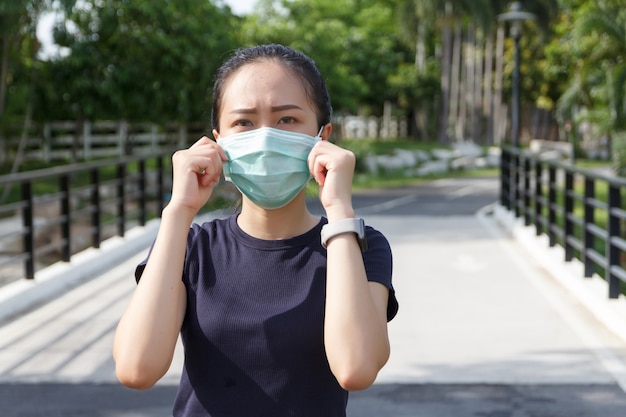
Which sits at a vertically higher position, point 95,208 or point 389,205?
point 95,208

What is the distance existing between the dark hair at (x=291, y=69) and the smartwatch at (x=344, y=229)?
32 centimetres

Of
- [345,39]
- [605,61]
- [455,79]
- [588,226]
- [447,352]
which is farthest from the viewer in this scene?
[455,79]

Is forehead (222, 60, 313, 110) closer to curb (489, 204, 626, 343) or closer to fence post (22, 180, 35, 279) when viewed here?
curb (489, 204, 626, 343)

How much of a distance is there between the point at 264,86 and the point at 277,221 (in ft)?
1.11

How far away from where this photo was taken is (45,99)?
1098 inches

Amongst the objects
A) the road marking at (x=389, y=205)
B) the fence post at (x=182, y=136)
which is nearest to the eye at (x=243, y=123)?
the road marking at (x=389, y=205)

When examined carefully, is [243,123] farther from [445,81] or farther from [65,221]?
[445,81]

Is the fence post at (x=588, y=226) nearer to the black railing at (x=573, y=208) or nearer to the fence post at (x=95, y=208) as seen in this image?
the black railing at (x=573, y=208)

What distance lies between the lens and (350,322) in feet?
8.32

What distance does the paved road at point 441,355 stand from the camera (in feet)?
20.1

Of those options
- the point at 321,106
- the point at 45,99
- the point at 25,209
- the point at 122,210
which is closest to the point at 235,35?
the point at 45,99

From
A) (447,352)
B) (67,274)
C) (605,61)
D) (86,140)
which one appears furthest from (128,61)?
(447,352)

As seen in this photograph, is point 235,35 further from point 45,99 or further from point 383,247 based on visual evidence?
point 383,247

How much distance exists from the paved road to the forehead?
352 cm
